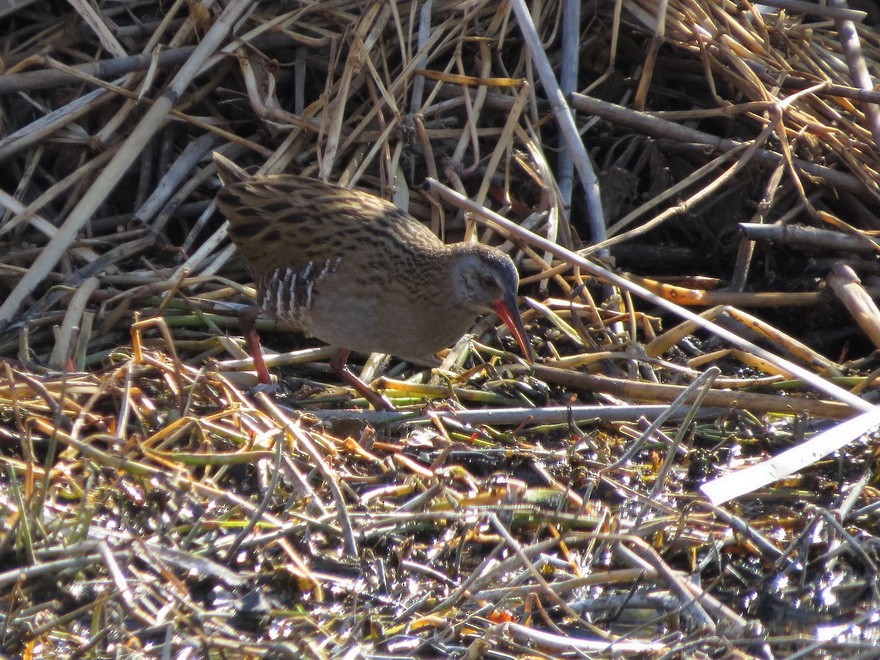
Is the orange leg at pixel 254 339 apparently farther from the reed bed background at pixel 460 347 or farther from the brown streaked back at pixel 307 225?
the brown streaked back at pixel 307 225

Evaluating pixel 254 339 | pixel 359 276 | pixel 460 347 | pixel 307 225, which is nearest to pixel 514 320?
pixel 460 347

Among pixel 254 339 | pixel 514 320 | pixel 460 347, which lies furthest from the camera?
pixel 460 347

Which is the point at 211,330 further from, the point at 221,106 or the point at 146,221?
A: the point at 221,106

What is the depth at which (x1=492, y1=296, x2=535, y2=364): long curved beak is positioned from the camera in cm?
401

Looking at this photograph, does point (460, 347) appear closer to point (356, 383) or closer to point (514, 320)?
point (514, 320)

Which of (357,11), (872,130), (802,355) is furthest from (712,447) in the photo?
(357,11)

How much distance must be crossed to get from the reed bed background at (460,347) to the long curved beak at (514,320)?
21cm

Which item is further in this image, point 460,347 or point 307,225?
point 460,347

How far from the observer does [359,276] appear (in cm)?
410

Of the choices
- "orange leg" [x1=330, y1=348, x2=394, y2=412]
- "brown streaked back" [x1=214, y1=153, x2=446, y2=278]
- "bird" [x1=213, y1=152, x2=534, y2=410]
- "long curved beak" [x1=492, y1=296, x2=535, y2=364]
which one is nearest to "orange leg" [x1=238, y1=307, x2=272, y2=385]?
"bird" [x1=213, y1=152, x2=534, y2=410]

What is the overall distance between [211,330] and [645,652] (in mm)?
2194

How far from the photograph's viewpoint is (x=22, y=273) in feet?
14.3

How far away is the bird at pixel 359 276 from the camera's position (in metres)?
4.07

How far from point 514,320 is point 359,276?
22.7 inches
